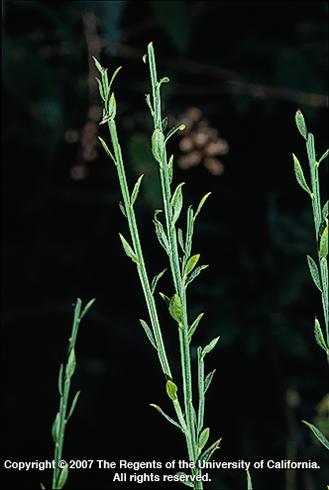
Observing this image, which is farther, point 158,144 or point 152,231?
point 152,231

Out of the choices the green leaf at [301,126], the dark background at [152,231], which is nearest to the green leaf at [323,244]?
the green leaf at [301,126]

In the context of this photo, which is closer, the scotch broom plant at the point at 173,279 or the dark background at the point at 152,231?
the scotch broom plant at the point at 173,279

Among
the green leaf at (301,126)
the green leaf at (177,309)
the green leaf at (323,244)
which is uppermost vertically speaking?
the green leaf at (301,126)

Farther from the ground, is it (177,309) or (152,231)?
(152,231)

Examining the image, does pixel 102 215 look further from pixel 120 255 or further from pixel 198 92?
pixel 198 92

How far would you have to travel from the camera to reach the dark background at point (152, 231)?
0.98 metres

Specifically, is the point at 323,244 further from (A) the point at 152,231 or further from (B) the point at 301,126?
(A) the point at 152,231

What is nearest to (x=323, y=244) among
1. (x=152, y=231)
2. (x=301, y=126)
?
(x=301, y=126)

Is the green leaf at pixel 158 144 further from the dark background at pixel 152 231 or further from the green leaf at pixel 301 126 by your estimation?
the dark background at pixel 152 231

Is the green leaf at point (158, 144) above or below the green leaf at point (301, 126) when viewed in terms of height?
below

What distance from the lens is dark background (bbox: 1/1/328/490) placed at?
3.20 ft

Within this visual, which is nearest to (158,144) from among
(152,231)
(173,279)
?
(173,279)

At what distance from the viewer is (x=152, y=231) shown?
1125mm

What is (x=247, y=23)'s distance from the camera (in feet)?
3.88
